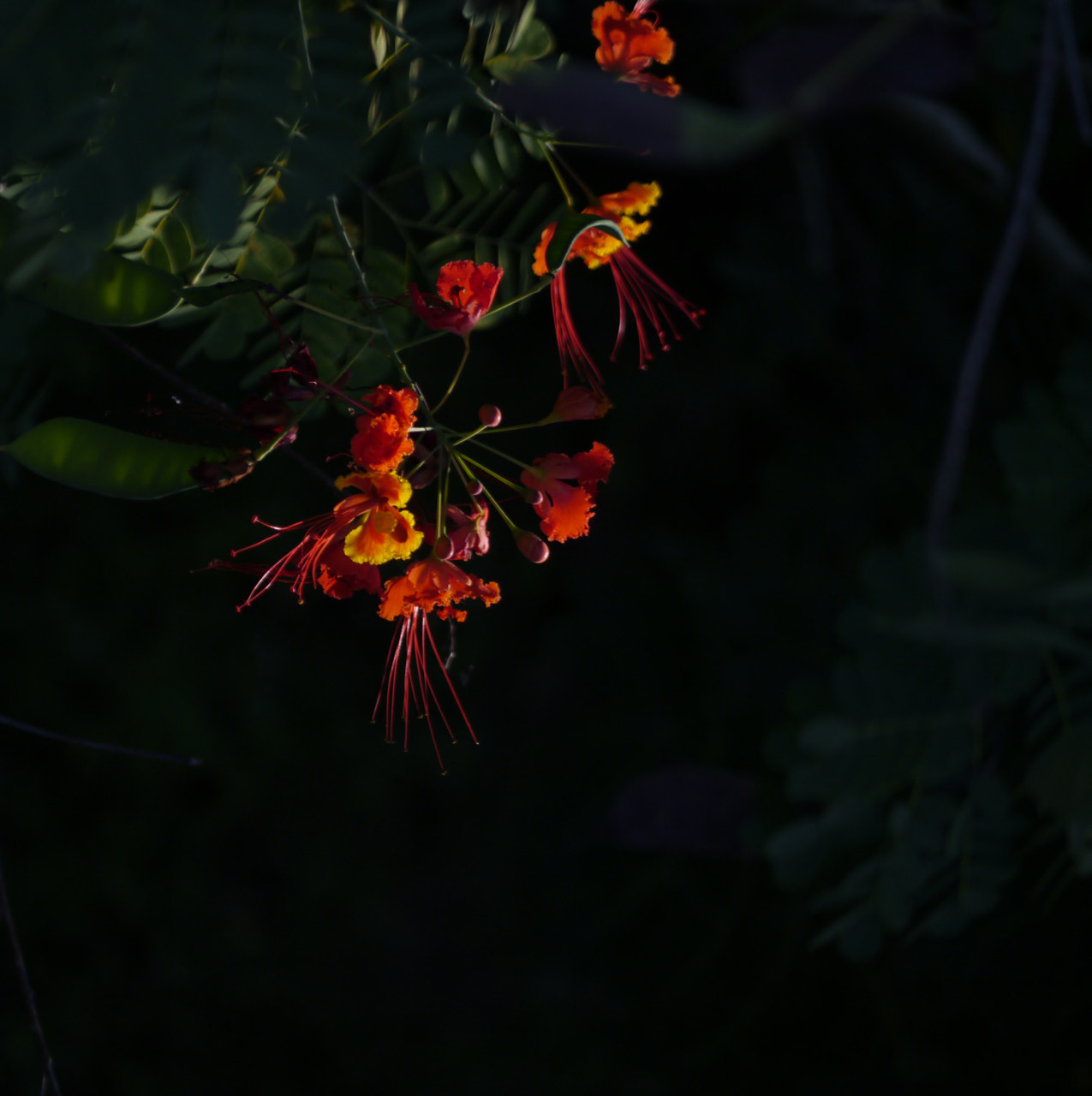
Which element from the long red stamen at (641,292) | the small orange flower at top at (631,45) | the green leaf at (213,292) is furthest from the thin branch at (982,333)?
the green leaf at (213,292)

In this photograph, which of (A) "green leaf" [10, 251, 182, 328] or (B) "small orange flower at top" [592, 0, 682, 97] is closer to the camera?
(A) "green leaf" [10, 251, 182, 328]

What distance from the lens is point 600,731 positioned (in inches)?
72.6

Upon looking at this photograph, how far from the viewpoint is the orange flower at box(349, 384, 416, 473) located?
59 cm

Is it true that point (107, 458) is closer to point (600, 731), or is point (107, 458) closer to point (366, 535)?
point (366, 535)

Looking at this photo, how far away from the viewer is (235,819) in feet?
7.53

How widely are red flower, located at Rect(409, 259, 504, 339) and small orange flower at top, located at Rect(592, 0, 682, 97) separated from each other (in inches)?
8.3

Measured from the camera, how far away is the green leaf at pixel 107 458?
2.04ft

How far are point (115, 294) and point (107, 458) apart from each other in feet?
0.36

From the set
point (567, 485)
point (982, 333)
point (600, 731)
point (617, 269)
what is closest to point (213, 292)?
point (567, 485)

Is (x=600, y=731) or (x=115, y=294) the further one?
(x=600, y=731)

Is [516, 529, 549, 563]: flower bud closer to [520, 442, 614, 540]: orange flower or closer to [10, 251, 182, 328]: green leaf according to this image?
[520, 442, 614, 540]: orange flower

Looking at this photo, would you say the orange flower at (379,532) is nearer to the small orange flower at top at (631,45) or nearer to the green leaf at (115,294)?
the green leaf at (115,294)

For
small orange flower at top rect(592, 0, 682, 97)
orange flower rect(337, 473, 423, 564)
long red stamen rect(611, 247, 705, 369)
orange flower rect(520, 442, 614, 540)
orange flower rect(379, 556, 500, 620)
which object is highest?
small orange flower at top rect(592, 0, 682, 97)

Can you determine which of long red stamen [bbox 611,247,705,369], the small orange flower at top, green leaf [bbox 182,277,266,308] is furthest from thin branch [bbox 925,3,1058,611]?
green leaf [bbox 182,277,266,308]
